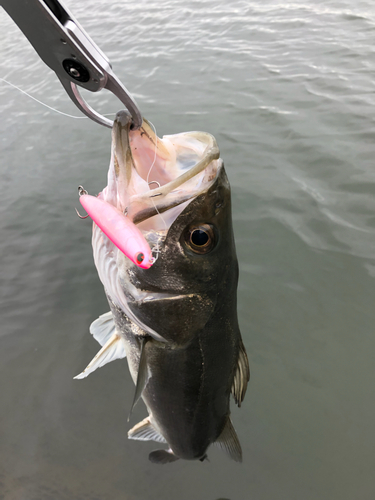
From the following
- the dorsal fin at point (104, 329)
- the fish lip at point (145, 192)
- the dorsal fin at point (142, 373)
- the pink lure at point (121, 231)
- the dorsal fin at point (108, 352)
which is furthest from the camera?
the dorsal fin at point (104, 329)

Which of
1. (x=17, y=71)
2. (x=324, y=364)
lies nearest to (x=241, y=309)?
(x=324, y=364)

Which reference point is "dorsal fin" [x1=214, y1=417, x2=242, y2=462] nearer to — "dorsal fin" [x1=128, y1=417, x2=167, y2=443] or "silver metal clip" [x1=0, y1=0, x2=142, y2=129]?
"dorsal fin" [x1=128, y1=417, x2=167, y2=443]

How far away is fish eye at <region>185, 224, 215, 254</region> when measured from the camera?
1608 millimetres

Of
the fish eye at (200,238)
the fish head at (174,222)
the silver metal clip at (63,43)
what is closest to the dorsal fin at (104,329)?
the fish head at (174,222)

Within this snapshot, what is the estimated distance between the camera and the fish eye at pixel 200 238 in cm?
161

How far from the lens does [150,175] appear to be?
176cm

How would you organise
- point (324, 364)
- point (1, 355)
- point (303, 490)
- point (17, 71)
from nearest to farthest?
point (303, 490), point (324, 364), point (1, 355), point (17, 71)

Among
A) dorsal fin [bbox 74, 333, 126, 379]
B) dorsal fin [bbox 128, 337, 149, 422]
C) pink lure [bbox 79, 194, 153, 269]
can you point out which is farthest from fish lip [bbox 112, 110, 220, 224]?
dorsal fin [bbox 74, 333, 126, 379]

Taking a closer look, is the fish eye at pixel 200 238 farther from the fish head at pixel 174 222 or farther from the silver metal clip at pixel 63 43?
the silver metal clip at pixel 63 43

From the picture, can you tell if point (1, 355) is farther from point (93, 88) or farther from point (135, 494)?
point (93, 88)

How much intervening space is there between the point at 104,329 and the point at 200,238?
1128 millimetres

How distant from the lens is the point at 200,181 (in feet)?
5.14

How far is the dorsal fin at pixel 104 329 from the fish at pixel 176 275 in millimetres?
128

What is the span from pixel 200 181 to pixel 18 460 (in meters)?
3.07
